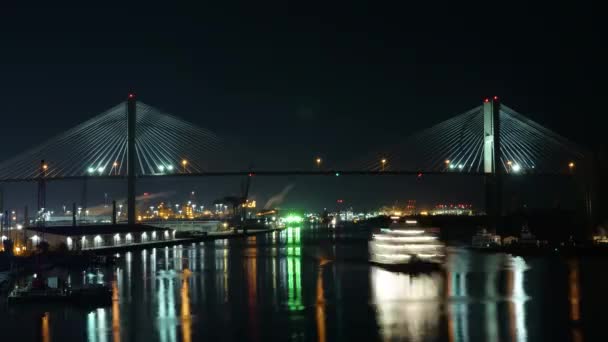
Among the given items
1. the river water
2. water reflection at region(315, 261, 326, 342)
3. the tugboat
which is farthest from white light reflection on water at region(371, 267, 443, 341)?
the tugboat

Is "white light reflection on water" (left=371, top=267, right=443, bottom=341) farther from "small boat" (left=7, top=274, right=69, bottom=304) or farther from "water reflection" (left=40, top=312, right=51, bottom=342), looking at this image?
"small boat" (left=7, top=274, right=69, bottom=304)

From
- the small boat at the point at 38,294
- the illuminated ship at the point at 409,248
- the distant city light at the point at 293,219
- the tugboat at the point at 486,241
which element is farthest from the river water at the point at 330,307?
the distant city light at the point at 293,219

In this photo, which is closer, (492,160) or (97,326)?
(97,326)

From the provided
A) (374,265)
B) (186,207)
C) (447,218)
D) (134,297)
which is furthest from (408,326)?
(186,207)

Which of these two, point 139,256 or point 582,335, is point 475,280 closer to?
point 582,335

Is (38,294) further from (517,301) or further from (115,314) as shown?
(517,301)

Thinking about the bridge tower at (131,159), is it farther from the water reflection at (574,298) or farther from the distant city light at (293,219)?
the distant city light at (293,219)

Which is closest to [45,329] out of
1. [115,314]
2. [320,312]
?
[115,314]
